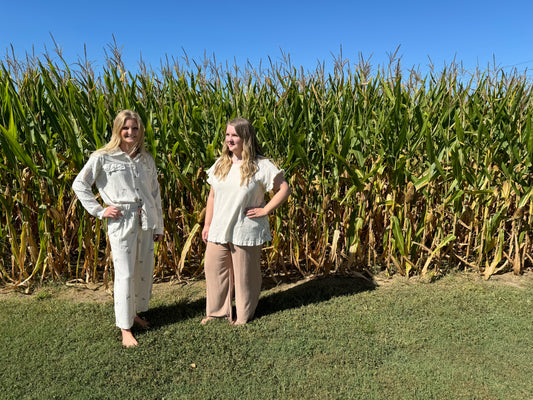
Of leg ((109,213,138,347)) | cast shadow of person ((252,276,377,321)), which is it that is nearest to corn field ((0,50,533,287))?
cast shadow of person ((252,276,377,321))

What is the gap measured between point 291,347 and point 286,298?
2.88 feet

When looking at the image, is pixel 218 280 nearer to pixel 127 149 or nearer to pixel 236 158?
pixel 236 158

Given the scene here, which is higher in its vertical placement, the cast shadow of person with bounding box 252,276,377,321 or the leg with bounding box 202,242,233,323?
the leg with bounding box 202,242,233,323

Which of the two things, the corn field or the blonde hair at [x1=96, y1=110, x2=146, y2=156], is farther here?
the corn field

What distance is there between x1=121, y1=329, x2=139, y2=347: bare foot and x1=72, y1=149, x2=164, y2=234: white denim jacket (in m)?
0.78

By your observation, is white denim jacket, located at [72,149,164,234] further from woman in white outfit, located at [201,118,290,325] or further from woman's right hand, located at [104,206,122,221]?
woman in white outfit, located at [201,118,290,325]

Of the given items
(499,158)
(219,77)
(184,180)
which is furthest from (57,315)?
(499,158)

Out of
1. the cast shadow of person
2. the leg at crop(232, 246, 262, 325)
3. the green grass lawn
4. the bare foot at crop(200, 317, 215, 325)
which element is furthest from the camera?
the cast shadow of person

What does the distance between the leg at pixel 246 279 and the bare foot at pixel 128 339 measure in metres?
0.77

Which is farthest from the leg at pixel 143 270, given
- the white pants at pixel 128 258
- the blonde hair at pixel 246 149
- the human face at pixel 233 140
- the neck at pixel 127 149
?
the human face at pixel 233 140

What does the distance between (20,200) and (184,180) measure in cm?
151

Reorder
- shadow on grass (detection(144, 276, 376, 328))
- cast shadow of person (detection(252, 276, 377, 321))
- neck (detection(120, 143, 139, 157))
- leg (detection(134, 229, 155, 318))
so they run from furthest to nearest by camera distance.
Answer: cast shadow of person (detection(252, 276, 377, 321)) < shadow on grass (detection(144, 276, 376, 328)) < leg (detection(134, 229, 155, 318)) < neck (detection(120, 143, 139, 157))

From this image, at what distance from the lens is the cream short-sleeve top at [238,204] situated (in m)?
3.17

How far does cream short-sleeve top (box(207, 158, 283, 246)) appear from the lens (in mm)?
3172
